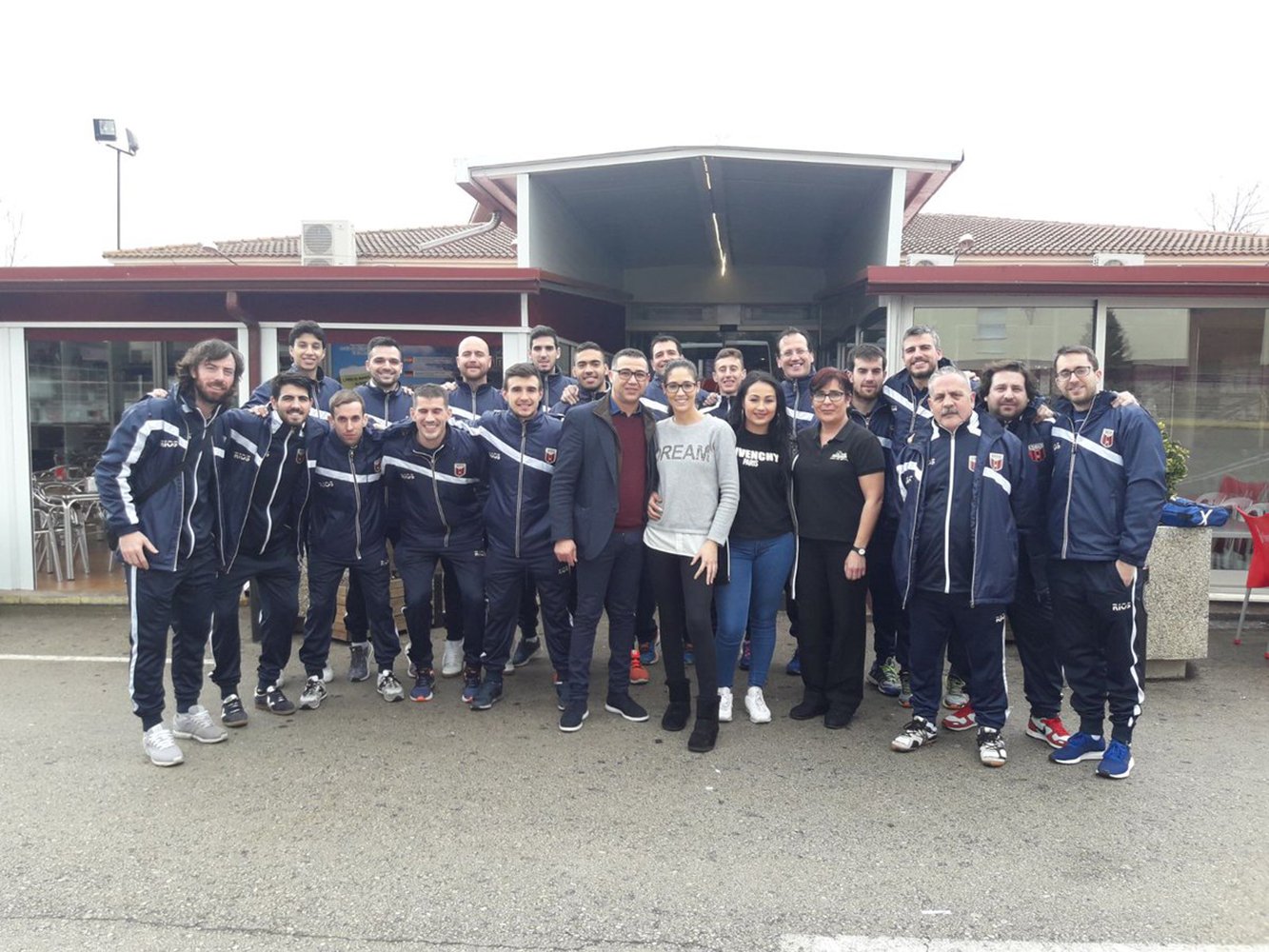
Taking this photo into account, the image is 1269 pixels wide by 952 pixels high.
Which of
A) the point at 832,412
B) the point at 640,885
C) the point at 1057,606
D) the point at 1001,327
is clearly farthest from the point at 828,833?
the point at 1001,327

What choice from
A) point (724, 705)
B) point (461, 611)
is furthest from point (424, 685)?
point (724, 705)

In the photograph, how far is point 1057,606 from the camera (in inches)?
166

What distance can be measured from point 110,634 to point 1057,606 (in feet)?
21.4

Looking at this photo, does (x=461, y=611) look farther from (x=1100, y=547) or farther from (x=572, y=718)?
(x=1100, y=547)

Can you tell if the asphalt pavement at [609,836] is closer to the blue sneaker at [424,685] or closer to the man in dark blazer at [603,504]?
the blue sneaker at [424,685]

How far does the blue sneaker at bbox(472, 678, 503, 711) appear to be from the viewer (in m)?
4.85

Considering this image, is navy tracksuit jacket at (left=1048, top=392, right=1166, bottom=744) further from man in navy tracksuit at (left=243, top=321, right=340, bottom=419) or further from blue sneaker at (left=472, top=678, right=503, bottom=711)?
man in navy tracksuit at (left=243, top=321, right=340, bottom=419)

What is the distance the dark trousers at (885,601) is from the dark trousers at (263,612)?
3.18m

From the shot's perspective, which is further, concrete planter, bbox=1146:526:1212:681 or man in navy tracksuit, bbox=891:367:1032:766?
concrete planter, bbox=1146:526:1212:681

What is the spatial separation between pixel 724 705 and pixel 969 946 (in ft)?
6.50

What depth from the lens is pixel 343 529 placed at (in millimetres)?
4863

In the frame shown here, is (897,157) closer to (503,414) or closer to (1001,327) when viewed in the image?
(1001,327)

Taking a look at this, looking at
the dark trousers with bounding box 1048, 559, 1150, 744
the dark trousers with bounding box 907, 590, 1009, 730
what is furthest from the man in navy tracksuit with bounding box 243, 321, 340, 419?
the dark trousers with bounding box 1048, 559, 1150, 744

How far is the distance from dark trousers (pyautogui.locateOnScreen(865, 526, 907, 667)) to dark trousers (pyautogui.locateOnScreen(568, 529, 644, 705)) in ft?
4.35
